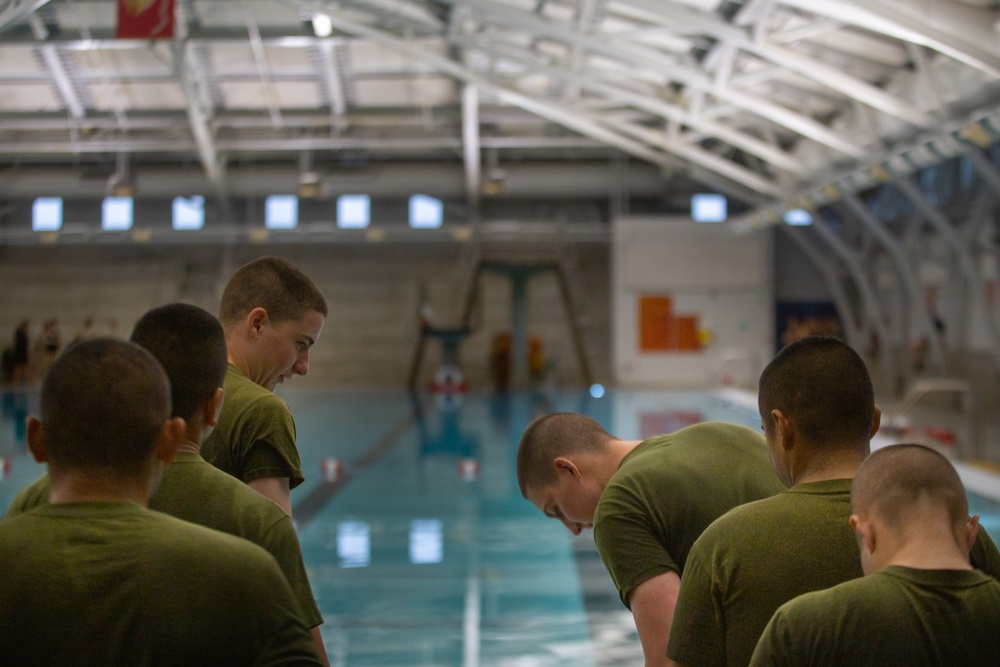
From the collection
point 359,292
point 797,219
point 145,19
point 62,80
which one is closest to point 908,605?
point 145,19

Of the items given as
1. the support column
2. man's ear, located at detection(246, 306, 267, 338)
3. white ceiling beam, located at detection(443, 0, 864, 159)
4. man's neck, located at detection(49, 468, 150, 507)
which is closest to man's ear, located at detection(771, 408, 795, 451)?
man's neck, located at detection(49, 468, 150, 507)

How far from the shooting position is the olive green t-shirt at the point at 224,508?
2.02 metres

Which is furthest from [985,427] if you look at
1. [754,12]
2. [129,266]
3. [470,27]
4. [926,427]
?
[129,266]

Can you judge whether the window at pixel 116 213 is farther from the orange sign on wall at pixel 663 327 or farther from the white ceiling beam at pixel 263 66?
the orange sign on wall at pixel 663 327

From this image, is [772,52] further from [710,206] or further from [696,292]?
[710,206]

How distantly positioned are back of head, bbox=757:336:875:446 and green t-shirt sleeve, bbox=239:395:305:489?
1153mm

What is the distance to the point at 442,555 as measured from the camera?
7723 mm

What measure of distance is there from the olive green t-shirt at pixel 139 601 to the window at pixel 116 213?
98.3 feet

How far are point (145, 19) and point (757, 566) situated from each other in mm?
9191

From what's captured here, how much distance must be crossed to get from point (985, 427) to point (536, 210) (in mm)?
18152

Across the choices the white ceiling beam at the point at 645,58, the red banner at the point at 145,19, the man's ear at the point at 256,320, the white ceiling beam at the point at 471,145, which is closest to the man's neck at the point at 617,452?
the man's ear at the point at 256,320

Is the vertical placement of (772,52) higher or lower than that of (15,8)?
higher

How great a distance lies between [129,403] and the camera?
171 centimetres

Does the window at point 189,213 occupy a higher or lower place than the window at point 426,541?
higher
